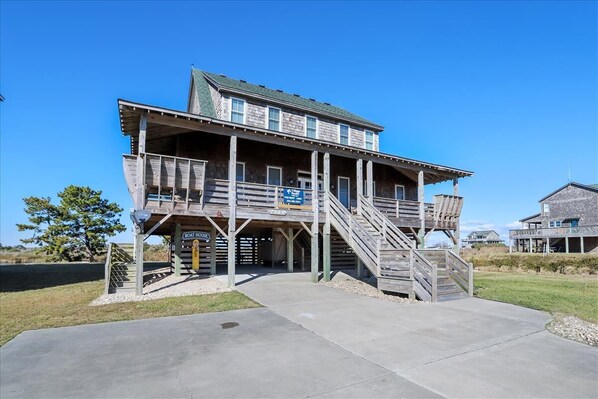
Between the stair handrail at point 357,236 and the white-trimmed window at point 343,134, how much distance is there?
6.15 metres

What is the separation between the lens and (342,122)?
2042 centimetres

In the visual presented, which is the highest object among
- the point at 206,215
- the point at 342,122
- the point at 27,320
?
the point at 342,122

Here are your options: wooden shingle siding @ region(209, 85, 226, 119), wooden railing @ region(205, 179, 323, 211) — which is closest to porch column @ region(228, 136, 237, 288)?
wooden railing @ region(205, 179, 323, 211)

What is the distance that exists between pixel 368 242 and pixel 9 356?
9.97m

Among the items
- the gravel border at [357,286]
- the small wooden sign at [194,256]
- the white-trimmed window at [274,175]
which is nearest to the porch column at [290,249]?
the gravel border at [357,286]

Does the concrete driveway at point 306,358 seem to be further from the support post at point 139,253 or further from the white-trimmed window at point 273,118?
the white-trimmed window at point 273,118

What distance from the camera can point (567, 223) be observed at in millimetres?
45500

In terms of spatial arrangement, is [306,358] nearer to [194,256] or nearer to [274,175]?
[194,256]

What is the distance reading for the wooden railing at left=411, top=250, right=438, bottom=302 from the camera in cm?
996

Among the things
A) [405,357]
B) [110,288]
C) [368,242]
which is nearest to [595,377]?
[405,357]

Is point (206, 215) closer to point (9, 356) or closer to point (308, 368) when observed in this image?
point (9, 356)

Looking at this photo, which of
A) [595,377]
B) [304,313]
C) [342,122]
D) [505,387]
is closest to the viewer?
[505,387]

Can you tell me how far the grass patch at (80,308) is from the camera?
7684 millimetres

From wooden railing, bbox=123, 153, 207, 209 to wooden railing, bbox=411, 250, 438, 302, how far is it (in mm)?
7423
